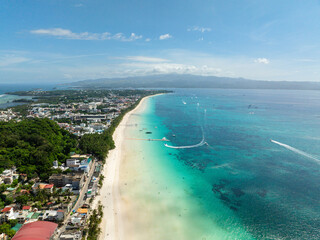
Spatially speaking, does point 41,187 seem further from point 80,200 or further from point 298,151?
point 298,151

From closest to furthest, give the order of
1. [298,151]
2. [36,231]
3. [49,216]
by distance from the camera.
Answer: [36,231] → [49,216] → [298,151]

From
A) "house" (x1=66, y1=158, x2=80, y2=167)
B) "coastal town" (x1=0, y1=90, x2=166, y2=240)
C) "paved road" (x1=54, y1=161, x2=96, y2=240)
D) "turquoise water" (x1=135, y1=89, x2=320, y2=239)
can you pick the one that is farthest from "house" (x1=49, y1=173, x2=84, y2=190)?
"turquoise water" (x1=135, y1=89, x2=320, y2=239)

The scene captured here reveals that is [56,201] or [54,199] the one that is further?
[54,199]

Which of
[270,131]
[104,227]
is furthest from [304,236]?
[270,131]

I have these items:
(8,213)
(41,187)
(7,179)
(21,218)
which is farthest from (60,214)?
(7,179)

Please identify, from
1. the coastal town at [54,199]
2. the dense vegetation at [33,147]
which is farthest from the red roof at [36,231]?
the dense vegetation at [33,147]

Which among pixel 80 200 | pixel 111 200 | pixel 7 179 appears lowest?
pixel 111 200

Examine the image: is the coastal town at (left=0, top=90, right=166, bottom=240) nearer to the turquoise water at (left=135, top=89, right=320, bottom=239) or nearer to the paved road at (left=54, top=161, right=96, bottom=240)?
the paved road at (left=54, top=161, right=96, bottom=240)
